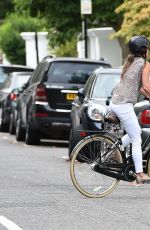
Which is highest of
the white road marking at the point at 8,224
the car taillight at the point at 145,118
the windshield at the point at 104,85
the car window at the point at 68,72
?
the white road marking at the point at 8,224

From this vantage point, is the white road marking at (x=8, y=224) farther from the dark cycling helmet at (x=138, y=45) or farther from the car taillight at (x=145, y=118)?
the car taillight at (x=145, y=118)

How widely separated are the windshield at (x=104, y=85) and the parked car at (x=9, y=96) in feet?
28.0

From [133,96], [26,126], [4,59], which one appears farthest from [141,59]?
[4,59]

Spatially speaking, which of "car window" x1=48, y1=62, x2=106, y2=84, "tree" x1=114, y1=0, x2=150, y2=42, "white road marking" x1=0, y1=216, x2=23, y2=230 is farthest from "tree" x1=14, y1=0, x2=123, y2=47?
"white road marking" x1=0, y1=216, x2=23, y2=230

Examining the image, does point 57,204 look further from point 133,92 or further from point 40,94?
point 40,94

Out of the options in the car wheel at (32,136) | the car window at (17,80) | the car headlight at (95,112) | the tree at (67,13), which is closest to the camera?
the car headlight at (95,112)

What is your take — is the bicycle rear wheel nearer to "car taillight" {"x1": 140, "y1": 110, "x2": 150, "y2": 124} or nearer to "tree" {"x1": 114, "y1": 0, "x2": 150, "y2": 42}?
"car taillight" {"x1": 140, "y1": 110, "x2": 150, "y2": 124}

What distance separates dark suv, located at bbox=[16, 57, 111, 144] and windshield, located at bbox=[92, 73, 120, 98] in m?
2.47

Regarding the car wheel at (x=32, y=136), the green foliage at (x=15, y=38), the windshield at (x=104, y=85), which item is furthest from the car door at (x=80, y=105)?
the green foliage at (x=15, y=38)

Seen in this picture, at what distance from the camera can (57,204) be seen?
1056 cm

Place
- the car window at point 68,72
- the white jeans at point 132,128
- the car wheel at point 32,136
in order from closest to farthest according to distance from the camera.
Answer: the white jeans at point 132,128 < the car window at point 68,72 < the car wheel at point 32,136

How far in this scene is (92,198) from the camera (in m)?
11.4

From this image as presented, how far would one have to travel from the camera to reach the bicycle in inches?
448

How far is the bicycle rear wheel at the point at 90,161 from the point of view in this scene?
11391mm
